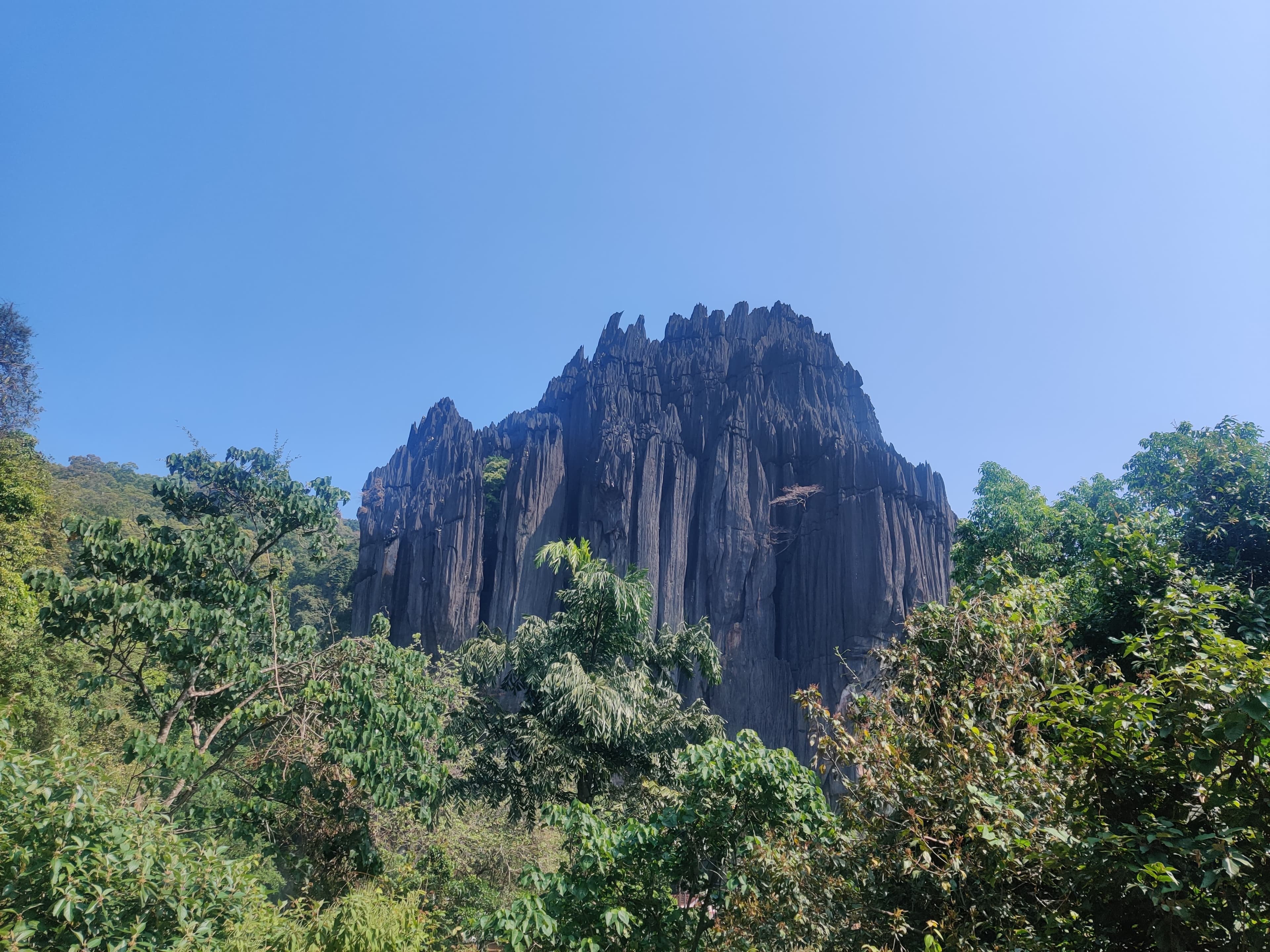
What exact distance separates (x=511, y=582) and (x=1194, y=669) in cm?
2853

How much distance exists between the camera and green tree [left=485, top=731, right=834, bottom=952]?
593 centimetres

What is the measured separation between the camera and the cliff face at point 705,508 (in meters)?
27.5

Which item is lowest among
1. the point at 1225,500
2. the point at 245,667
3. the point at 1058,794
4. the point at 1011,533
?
the point at 1058,794

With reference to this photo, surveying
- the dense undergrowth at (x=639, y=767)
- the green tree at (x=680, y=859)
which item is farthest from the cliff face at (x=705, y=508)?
the green tree at (x=680, y=859)

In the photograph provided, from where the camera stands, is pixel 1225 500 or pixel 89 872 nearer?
pixel 89 872

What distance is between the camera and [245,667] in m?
7.04

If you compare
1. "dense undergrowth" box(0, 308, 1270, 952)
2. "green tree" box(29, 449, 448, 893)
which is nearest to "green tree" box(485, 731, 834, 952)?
"dense undergrowth" box(0, 308, 1270, 952)

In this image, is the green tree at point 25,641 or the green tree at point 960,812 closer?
the green tree at point 960,812

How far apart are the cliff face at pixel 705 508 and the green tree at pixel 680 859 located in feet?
64.4

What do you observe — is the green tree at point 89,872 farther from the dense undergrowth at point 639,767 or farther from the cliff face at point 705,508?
the cliff face at point 705,508

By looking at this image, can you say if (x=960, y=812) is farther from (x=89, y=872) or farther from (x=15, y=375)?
(x=15, y=375)

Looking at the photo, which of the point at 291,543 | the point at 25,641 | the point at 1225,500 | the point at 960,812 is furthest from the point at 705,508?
the point at 960,812

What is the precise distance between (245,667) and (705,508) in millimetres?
24663

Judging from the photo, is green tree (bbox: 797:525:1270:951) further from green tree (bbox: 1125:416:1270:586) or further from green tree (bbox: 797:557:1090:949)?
green tree (bbox: 1125:416:1270:586)
